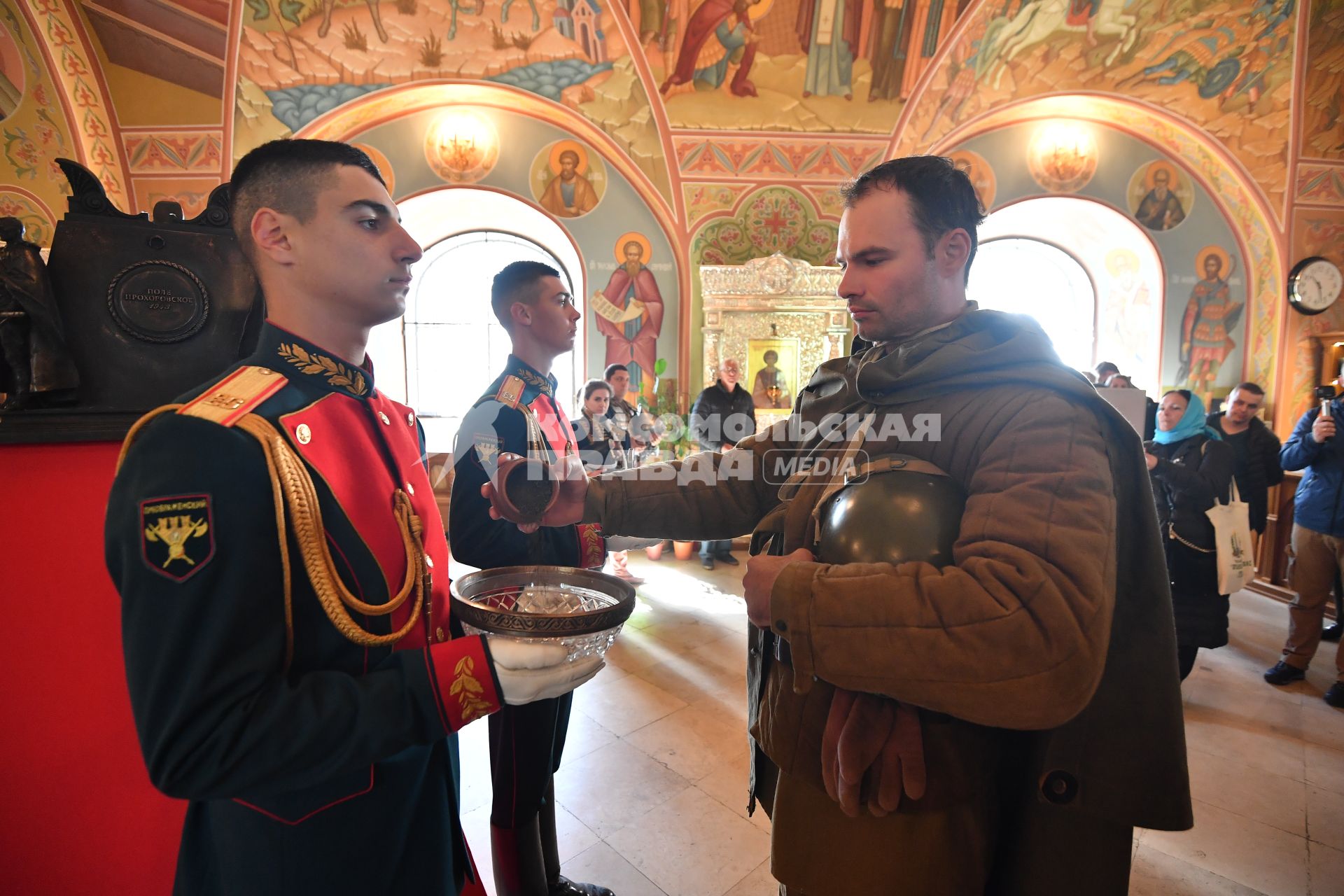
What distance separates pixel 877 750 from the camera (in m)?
1.12

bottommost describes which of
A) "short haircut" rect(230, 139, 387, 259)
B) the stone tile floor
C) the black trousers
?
the stone tile floor

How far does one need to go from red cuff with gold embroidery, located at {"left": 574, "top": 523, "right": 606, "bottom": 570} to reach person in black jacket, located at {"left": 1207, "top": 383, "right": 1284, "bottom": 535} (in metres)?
4.96

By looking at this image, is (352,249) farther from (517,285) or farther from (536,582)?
(517,285)

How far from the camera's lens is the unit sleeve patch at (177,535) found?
88 centimetres

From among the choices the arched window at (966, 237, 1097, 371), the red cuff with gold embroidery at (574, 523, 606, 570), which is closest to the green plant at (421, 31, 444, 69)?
the red cuff with gold embroidery at (574, 523, 606, 570)

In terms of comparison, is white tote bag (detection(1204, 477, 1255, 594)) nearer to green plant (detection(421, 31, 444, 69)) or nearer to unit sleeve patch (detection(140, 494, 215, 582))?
unit sleeve patch (detection(140, 494, 215, 582))

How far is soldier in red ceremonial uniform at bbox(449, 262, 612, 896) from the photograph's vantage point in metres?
2.05

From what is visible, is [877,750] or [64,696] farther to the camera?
[64,696]

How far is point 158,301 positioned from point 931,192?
82.9 inches

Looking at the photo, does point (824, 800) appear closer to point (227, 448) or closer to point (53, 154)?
point (227, 448)

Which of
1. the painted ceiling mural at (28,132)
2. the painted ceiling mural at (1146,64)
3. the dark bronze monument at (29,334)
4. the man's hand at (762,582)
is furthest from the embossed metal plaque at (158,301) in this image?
the painted ceiling mural at (1146,64)

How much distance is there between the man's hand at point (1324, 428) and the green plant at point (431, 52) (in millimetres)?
10009

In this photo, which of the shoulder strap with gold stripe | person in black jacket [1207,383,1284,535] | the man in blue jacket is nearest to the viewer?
the shoulder strap with gold stripe

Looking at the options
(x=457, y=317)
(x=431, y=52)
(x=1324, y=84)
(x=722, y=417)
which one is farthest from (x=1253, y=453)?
(x=457, y=317)
